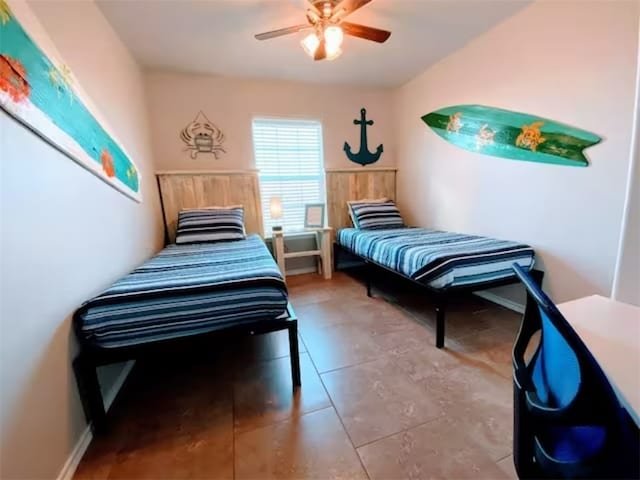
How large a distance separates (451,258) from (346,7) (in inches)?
67.4

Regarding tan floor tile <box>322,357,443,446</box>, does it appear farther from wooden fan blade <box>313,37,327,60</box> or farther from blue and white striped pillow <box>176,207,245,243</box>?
wooden fan blade <box>313,37,327,60</box>

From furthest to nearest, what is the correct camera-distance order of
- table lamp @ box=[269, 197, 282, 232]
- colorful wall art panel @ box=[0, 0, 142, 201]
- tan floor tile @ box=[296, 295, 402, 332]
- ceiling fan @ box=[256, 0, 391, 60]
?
table lamp @ box=[269, 197, 282, 232], tan floor tile @ box=[296, 295, 402, 332], ceiling fan @ box=[256, 0, 391, 60], colorful wall art panel @ box=[0, 0, 142, 201]

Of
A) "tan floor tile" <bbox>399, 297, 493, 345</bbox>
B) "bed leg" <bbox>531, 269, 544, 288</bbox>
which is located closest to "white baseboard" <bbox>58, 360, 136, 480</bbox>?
"tan floor tile" <bbox>399, 297, 493, 345</bbox>

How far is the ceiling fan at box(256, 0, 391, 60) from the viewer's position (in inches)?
70.1

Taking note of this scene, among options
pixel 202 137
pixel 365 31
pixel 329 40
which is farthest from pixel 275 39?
pixel 202 137

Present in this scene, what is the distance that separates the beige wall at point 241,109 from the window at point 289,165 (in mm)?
120

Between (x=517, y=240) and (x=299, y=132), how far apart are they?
2.65 metres

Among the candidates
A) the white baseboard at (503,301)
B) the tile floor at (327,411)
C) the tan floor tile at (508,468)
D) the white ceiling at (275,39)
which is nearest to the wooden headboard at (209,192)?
the white ceiling at (275,39)

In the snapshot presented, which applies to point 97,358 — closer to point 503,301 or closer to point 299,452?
point 299,452

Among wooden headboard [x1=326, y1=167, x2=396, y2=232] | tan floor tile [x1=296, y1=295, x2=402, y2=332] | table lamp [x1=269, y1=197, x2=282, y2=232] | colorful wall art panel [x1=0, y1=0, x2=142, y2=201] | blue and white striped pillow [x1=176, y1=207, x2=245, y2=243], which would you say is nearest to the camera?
colorful wall art panel [x1=0, y1=0, x2=142, y2=201]

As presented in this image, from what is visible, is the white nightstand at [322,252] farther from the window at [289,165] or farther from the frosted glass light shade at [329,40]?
the frosted glass light shade at [329,40]

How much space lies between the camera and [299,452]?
3.89 ft

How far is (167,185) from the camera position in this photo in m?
3.10

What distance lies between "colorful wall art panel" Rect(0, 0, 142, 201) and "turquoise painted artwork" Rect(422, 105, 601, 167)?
2.96 m
